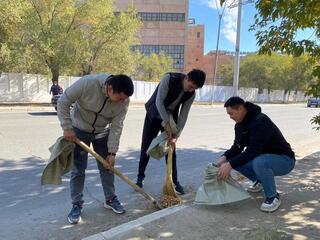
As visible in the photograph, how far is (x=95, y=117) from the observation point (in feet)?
13.6

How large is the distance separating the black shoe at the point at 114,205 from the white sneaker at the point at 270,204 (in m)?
1.59

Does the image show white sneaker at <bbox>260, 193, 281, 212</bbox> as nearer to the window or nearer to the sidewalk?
the sidewalk

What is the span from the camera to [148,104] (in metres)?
5.29

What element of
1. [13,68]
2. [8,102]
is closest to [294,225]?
[13,68]

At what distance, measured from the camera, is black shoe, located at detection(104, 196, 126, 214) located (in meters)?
4.54

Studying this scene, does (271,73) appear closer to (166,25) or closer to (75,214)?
(166,25)

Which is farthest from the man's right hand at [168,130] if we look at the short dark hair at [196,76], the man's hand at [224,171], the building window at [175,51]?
the building window at [175,51]

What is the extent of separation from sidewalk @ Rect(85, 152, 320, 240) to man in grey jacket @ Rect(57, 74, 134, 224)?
2.51ft

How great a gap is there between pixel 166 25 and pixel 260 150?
71.0 metres

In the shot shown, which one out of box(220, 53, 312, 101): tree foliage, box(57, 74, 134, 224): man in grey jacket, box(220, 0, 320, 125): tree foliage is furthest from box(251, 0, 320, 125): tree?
box(220, 53, 312, 101): tree foliage

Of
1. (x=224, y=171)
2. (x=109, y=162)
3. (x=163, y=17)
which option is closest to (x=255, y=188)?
(x=224, y=171)

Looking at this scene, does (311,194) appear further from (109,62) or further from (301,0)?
(109,62)

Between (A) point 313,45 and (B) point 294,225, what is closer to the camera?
(B) point 294,225

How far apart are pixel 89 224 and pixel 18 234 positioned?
0.71 metres
